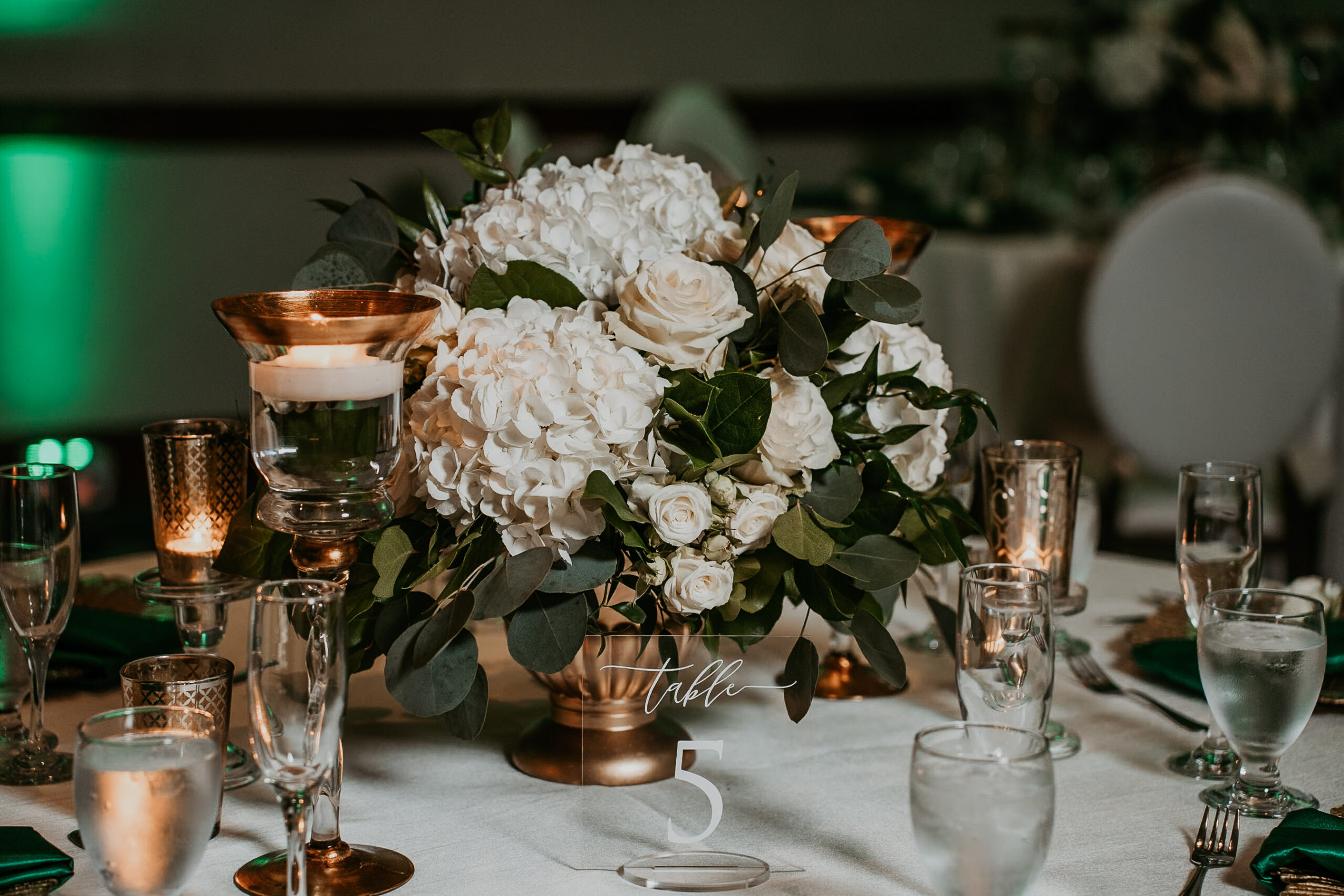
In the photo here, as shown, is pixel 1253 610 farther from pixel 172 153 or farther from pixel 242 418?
pixel 172 153

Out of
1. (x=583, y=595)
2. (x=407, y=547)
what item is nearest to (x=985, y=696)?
(x=583, y=595)

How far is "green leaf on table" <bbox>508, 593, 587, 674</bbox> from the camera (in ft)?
3.35

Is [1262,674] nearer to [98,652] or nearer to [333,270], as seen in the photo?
[333,270]

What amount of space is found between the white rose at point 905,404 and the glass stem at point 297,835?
1.83 ft

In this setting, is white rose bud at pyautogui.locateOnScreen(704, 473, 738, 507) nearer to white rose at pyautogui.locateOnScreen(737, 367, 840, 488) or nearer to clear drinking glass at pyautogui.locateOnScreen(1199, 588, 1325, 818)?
white rose at pyautogui.locateOnScreen(737, 367, 840, 488)

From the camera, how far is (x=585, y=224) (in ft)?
3.53

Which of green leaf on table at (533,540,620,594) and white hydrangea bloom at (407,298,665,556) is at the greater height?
white hydrangea bloom at (407,298,665,556)

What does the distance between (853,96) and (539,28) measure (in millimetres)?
1375

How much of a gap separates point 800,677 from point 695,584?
0.11 meters

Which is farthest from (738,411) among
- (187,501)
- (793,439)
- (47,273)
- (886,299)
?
(47,273)

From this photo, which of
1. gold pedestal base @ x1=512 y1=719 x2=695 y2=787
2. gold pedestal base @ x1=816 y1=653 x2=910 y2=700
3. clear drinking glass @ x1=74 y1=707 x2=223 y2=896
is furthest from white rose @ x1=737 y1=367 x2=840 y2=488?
clear drinking glass @ x1=74 y1=707 x2=223 y2=896

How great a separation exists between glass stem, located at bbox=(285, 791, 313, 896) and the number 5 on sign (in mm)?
275

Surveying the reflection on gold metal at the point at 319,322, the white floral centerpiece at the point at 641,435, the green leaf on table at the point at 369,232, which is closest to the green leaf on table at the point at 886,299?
the white floral centerpiece at the point at 641,435

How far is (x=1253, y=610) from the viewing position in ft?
3.56
